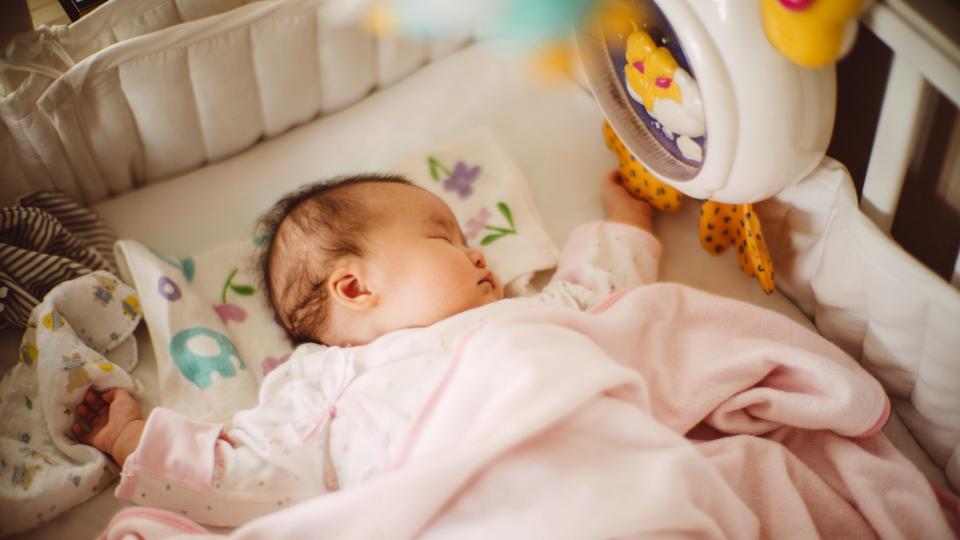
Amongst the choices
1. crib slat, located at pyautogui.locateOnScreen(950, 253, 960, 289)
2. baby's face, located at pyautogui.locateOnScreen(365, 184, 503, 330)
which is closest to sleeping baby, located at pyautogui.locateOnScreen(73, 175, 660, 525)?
baby's face, located at pyautogui.locateOnScreen(365, 184, 503, 330)

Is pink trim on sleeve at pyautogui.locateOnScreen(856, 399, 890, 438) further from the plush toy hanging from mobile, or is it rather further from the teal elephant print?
the teal elephant print

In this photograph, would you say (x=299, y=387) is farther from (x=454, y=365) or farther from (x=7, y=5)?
(x=7, y=5)

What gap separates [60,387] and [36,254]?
18 centimetres

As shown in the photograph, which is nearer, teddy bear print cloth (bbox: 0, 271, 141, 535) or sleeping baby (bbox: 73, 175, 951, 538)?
sleeping baby (bbox: 73, 175, 951, 538)

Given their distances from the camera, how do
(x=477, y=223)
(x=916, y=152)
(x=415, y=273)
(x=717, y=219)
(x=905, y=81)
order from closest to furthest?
(x=905, y=81)
(x=916, y=152)
(x=415, y=273)
(x=717, y=219)
(x=477, y=223)

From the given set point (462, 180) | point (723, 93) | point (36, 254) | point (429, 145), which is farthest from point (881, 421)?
point (36, 254)

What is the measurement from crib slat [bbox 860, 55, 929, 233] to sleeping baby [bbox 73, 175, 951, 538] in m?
0.16

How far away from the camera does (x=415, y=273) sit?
96 cm

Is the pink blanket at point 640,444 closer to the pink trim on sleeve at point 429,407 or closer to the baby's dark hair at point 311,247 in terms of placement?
the pink trim on sleeve at point 429,407

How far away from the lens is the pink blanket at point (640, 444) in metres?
0.74

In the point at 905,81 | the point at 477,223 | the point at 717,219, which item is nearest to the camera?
the point at 905,81

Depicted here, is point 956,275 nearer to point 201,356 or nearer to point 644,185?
point 644,185

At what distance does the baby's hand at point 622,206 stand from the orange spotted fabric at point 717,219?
1cm

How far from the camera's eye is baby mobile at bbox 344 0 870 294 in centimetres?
67
